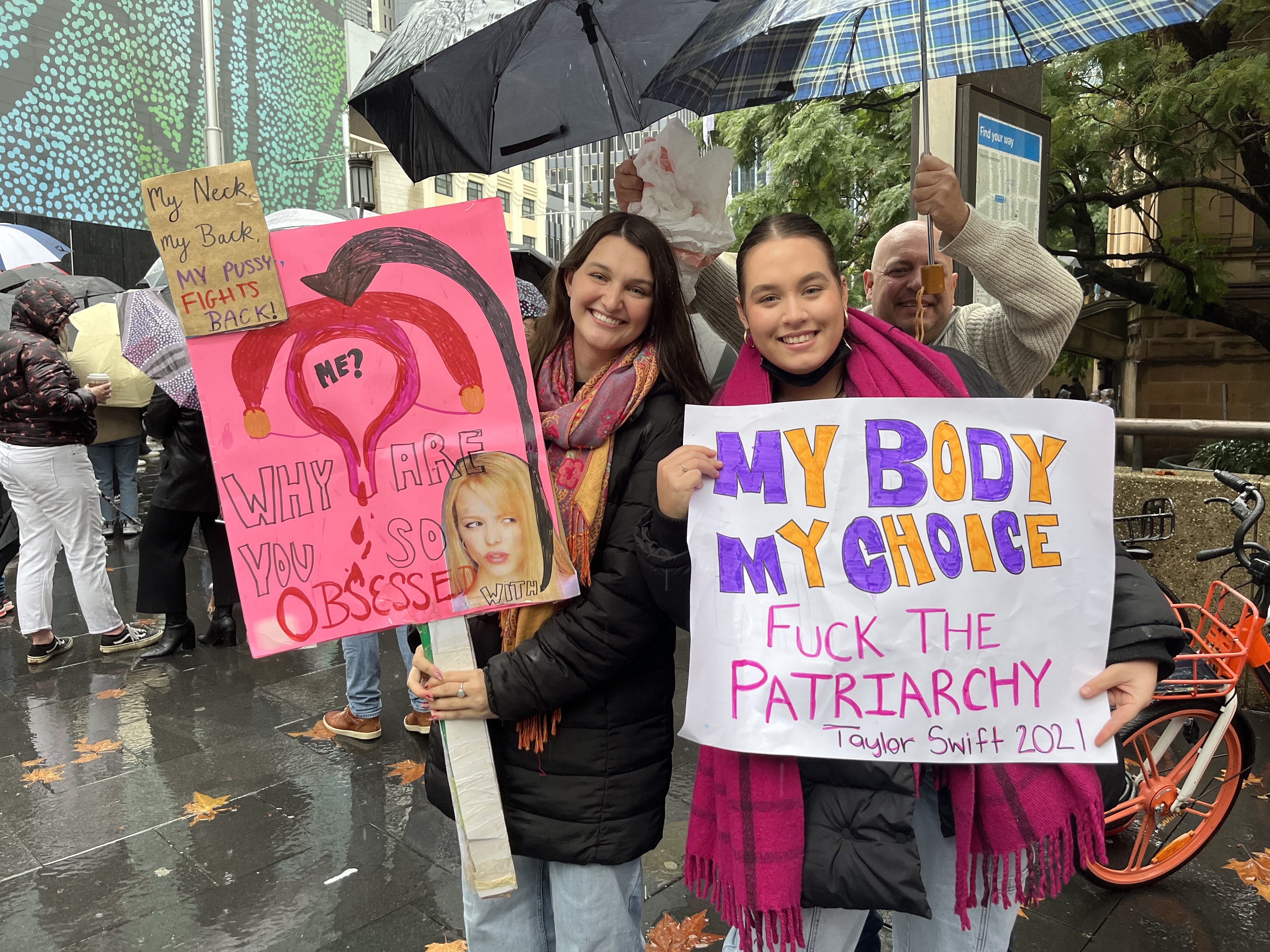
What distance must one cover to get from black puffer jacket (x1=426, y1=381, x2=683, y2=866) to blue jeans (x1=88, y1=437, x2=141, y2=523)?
8326 mm

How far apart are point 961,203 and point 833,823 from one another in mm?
1355

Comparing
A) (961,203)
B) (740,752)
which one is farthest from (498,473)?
(961,203)

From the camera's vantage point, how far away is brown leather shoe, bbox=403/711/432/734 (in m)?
4.23

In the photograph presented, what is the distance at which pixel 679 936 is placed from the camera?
275 centimetres

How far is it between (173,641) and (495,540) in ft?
15.2

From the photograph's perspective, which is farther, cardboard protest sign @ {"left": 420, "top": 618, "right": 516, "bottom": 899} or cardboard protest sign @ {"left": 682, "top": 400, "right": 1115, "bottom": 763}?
cardboard protest sign @ {"left": 420, "top": 618, "right": 516, "bottom": 899}

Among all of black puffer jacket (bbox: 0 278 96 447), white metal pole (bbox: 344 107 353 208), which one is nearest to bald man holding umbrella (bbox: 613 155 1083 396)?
black puffer jacket (bbox: 0 278 96 447)

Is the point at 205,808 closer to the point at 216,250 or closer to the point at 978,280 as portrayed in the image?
the point at 216,250

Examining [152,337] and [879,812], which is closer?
[879,812]

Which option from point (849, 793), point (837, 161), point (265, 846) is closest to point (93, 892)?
point (265, 846)

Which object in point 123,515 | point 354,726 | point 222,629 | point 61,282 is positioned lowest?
point 354,726

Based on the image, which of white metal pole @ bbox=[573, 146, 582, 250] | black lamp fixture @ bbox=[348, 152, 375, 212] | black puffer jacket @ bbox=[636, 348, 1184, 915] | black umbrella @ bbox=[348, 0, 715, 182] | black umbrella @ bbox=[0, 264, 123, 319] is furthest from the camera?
black lamp fixture @ bbox=[348, 152, 375, 212]

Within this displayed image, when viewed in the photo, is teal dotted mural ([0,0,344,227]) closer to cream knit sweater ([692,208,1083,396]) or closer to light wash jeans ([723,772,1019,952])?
cream knit sweater ([692,208,1083,396])

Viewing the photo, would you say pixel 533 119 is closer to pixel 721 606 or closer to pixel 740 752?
pixel 721 606
